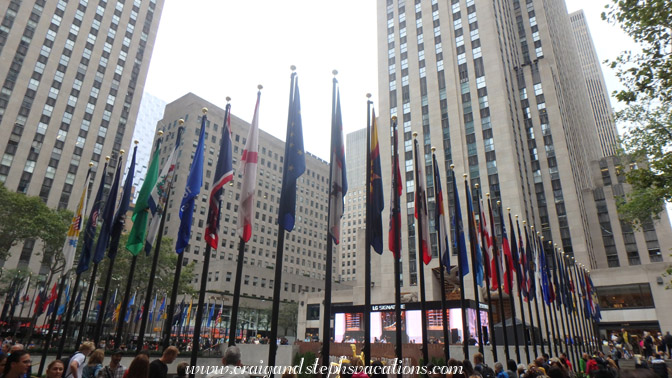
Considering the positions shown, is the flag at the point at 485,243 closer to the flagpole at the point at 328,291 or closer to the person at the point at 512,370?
the person at the point at 512,370

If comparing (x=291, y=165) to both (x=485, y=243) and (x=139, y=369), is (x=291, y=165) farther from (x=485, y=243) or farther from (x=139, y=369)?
(x=485, y=243)

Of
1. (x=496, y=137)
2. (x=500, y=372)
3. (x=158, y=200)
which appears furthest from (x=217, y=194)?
(x=496, y=137)

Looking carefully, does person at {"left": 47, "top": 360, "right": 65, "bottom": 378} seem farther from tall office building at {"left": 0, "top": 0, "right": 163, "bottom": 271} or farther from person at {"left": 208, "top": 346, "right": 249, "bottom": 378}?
tall office building at {"left": 0, "top": 0, "right": 163, "bottom": 271}

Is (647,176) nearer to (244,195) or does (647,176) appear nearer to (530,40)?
(244,195)

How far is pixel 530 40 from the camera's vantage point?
86.9 metres

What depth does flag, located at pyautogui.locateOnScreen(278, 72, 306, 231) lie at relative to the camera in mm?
13164

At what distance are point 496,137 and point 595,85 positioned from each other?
140 meters

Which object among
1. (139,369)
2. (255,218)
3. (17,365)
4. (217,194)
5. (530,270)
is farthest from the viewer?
(255,218)

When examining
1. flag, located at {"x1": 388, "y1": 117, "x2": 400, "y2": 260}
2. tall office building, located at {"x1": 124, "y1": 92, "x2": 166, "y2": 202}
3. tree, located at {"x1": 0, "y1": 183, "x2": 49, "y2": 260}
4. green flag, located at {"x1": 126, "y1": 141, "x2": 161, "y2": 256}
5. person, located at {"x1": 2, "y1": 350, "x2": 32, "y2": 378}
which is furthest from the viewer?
tall office building, located at {"x1": 124, "y1": 92, "x2": 166, "y2": 202}

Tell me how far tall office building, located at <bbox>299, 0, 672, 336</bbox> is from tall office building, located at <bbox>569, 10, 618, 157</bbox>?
83093mm

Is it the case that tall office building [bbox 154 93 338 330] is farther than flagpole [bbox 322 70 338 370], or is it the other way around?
tall office building [bbox 154 93 338 330]

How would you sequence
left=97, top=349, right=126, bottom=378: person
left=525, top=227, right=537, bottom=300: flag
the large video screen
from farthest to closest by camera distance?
the large video screen, left=525, top=227, right=537, bottom=300: flag, left=97, top=349, right=126, bottom=378: person

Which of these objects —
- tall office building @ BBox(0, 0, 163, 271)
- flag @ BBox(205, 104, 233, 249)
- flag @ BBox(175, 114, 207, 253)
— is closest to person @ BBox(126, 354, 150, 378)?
flag @ BBox(205, 104, 233, 249)

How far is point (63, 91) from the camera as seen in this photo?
77625mm
